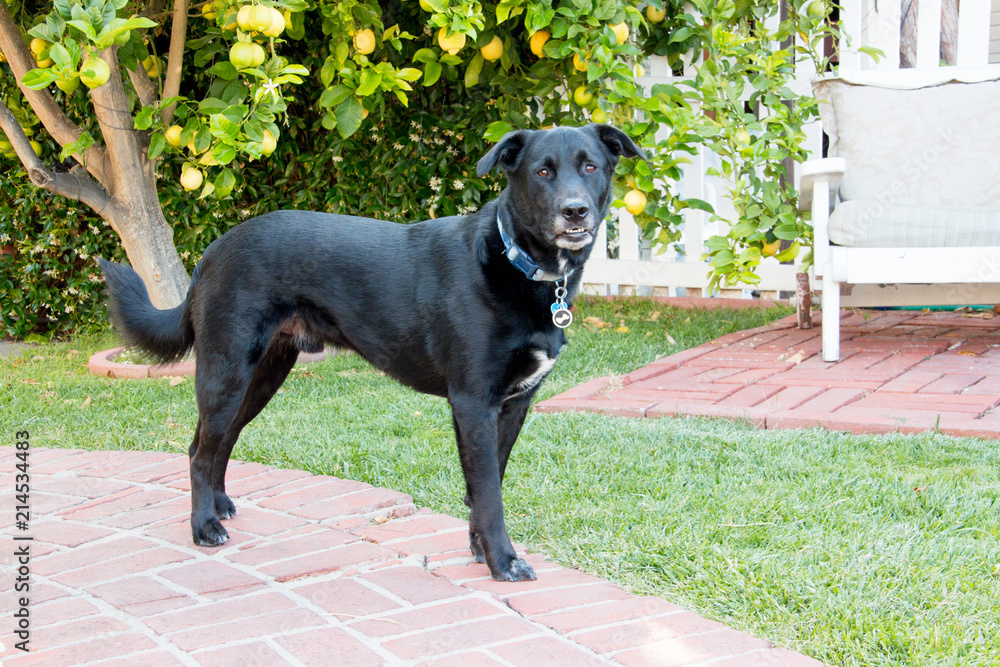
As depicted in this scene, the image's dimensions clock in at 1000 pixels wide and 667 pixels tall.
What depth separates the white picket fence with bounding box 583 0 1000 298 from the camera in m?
5.29

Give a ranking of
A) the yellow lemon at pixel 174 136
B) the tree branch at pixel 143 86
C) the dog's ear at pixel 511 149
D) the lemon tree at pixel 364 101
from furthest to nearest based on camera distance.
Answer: the tree branch at pixel 143 86 < the yellow lemon at pixel 174 136 < the lemon tree at pixel 364 101 < the dog's ear at pixel 511 149

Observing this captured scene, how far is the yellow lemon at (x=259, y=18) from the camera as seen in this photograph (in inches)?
123

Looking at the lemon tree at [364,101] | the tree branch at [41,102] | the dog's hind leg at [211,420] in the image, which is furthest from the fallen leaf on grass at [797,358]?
the tree branch at [41,102]

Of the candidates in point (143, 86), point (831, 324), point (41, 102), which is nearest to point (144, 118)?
point (143, 86)

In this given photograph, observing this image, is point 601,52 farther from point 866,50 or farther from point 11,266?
point 11,266

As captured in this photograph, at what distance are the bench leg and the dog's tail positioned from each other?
2.87 m

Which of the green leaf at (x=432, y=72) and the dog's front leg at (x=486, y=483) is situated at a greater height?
the green leaf at (x=432, y=72)

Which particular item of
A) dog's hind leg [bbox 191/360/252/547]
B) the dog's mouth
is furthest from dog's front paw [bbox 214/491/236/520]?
the dog's mouth

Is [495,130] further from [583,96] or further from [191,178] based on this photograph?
[191,178]

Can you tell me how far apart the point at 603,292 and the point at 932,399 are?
313 cm

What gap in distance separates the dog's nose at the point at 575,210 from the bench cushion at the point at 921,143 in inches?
120

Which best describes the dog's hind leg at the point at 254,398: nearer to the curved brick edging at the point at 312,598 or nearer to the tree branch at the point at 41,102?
the curved brick edging at the point at 312,598

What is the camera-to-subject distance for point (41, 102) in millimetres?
4371

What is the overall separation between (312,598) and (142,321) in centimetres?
112
